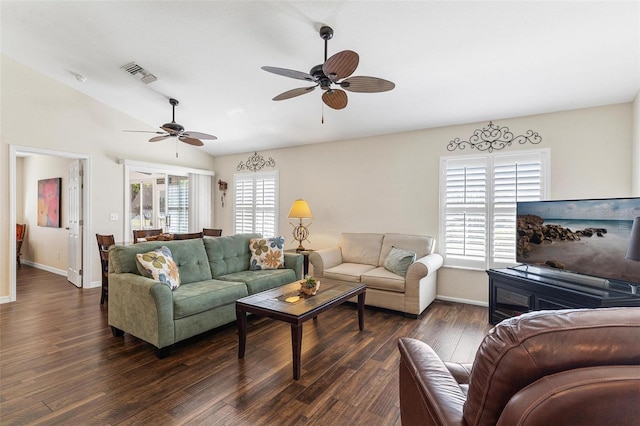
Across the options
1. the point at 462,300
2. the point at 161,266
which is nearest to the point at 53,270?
the point at 161,266

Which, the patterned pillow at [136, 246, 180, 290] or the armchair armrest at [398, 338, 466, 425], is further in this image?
the patterned pillow at [136, 246, 180, 290]

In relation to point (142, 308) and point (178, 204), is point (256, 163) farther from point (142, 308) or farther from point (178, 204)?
point (142, 308)

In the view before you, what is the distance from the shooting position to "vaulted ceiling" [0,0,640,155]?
2.54 meters

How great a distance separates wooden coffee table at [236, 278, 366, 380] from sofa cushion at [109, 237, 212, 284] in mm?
1002

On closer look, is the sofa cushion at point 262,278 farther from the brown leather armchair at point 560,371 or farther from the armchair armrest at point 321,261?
the brown leather armchair at point 560,371

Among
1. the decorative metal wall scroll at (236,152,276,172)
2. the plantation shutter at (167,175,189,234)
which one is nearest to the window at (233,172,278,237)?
the decorative metal wall scroll at (236,152,276,172)

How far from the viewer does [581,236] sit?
2.96 meters

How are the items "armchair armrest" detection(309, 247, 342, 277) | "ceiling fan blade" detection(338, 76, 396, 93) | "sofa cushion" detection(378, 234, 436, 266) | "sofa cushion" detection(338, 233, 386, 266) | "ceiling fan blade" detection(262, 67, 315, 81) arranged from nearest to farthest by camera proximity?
"ceiling fan blade" detection(262, 67, 315, 81) → "ceiling fan blade" detection(338, 76, 396, 93) → "sofa cushion" detection(378, 234, 436, 266) → "armchair armrest" detection(309, 247, 342, 277) → "sofa cushion" detection(338, 233, 386, 266)

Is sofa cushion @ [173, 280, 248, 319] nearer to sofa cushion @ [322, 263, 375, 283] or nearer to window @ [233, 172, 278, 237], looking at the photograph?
sofa cushion @ [322, 263, 375, 283]

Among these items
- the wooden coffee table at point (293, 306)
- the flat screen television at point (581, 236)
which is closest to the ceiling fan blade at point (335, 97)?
the wooden coffee table at point (293, 306)

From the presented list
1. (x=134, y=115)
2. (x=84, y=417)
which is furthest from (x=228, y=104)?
(x=84, y=417)

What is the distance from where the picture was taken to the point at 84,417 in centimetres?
199

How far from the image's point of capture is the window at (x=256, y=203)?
20.9ft

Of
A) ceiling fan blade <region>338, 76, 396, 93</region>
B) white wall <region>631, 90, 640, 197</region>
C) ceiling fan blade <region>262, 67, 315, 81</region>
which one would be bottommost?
white wall <region>631, 90, 640, 197</region>
